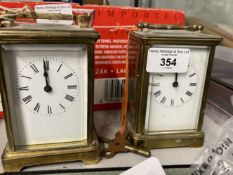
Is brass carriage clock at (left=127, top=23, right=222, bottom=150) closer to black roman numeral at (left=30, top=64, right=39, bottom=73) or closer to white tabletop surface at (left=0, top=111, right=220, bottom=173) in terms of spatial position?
white tabletop surface at (left=0, top=111, right=220, bottom=173)

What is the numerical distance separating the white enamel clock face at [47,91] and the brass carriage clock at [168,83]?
127mm

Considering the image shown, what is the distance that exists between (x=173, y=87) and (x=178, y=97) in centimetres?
3

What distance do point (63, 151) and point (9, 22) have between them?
280 mm

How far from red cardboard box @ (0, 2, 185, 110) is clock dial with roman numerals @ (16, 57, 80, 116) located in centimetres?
26

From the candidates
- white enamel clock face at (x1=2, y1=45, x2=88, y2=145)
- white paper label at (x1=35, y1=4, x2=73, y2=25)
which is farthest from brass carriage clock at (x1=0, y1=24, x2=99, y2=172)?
white paper label at (x1=35, y1=4, x2=73, y2=25)

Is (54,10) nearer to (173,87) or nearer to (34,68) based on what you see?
(34,68)

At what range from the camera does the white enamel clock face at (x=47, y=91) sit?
0.46 m

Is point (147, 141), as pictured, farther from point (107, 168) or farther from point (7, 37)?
point (7, 37)

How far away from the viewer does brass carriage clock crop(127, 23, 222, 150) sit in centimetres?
52

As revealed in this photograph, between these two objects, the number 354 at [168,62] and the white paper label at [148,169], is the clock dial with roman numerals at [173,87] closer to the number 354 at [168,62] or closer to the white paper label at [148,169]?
the number 354 at [168,62]

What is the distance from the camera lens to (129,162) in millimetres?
546

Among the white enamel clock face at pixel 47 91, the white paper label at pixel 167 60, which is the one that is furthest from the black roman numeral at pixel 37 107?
the white paper label at pixel 167 60

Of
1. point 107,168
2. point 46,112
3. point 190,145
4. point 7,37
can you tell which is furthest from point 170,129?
point 7,37

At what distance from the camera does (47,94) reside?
0.49 meters
